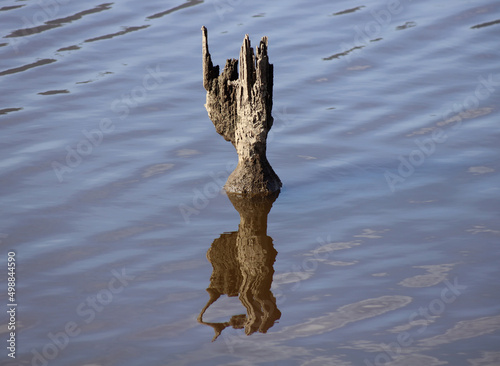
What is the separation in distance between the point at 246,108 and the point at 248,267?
2.32 meters

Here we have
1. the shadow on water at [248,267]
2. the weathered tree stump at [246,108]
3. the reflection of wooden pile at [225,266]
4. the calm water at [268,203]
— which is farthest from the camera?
the weathered tree stump at [246,108]

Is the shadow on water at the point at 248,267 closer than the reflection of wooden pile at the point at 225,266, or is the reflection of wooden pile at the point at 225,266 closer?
the shadow on water at the point at 248,267

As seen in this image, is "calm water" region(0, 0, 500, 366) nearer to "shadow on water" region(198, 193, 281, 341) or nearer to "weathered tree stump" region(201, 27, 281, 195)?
"shadow on water" region(198, 193, 281, 341)

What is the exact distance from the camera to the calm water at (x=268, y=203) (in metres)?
8.34

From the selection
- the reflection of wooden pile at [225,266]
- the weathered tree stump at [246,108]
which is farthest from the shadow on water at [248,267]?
the weathered tree stump at [246,108]

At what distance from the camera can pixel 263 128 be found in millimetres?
10641

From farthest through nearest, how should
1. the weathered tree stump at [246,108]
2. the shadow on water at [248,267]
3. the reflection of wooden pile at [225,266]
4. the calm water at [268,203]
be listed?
the weathered tree stump at [246,108]
the reflection of wooden pile at [225,266]
the shadow on water at [248,267]
the calm water at [268,203]

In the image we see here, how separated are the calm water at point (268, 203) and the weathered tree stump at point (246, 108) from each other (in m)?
0.41

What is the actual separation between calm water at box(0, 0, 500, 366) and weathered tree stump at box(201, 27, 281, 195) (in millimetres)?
412

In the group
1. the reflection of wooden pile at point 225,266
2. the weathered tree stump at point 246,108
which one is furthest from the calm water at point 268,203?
the weathered tree stump at point 246,108

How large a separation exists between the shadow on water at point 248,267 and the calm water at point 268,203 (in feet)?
0.09

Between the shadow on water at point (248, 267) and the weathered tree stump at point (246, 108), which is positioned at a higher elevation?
the weathered tree stump at point (246, 108)

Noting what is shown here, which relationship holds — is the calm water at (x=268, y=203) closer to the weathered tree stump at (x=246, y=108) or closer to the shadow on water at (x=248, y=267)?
the shadow on water at (x=248, y=267)

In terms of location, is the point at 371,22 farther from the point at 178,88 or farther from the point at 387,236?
the point at 387,236
